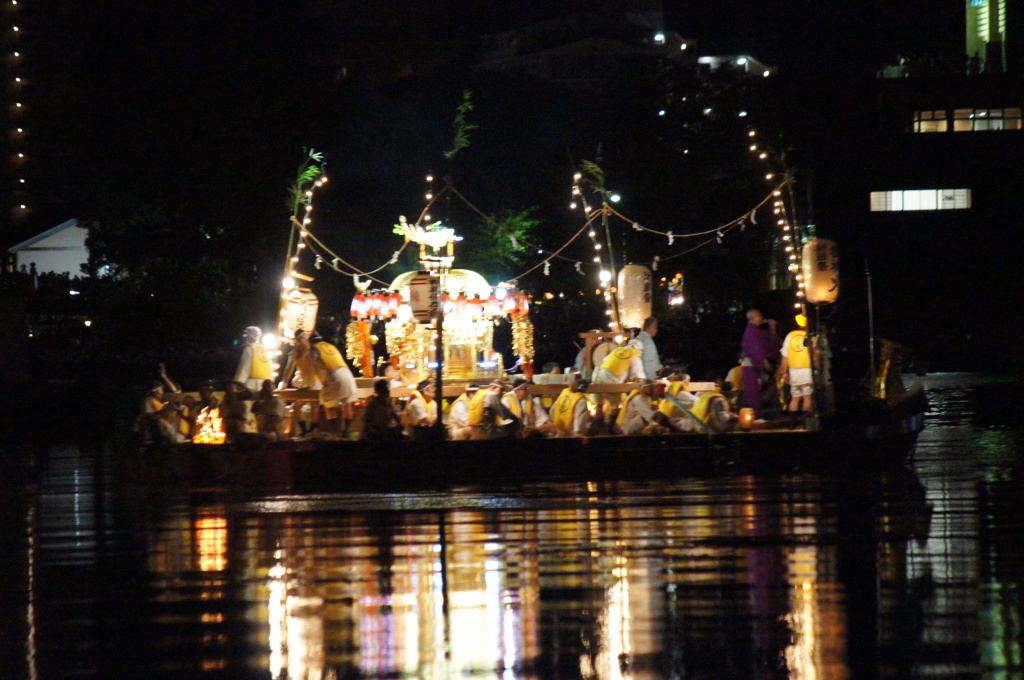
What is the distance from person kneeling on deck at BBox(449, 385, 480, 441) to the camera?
15.2m

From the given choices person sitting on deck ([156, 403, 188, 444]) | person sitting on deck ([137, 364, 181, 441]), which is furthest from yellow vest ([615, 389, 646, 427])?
person sitting on deck ([137, 364, 181, 441])

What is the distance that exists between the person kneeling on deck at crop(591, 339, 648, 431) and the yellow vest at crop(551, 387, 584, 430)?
18.3 inches

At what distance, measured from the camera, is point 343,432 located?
53.2 ft

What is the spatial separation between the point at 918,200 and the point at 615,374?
819 inches

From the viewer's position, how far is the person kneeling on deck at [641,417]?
1519cm

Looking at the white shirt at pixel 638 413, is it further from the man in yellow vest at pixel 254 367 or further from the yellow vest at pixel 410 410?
the man in yellow vest at pixel 254 367

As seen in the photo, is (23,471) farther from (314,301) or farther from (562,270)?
(562,270)

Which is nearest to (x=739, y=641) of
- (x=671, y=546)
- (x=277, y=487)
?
(x=671, y=546)

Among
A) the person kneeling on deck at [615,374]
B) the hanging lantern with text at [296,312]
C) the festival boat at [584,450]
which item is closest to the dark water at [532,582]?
the festival boat at [584,450]

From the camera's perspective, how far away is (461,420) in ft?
50.6

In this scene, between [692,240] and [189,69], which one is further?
[692,240]

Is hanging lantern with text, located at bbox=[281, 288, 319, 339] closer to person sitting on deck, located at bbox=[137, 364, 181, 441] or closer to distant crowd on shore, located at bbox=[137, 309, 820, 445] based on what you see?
distant crowd on shore, located at bbox=[137, 309, 820, 445]

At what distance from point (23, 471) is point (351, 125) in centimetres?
1693

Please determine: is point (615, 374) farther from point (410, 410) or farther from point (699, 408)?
point (410, 410)
